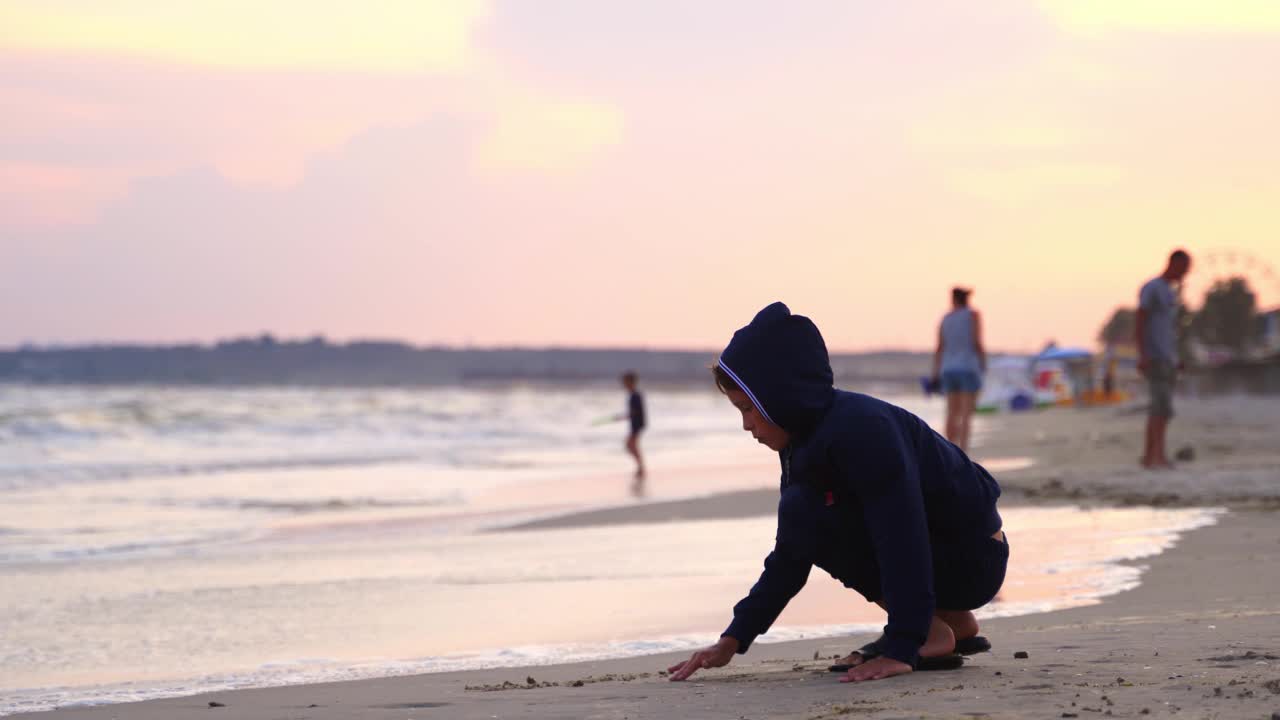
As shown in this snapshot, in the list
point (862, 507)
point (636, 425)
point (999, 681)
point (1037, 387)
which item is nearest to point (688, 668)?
point (862, 507)

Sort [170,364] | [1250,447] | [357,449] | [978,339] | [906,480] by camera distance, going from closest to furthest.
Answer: [906,480] → [978,339] → [1250,447] → [357,449] → [170,364]

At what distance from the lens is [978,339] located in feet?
39.7

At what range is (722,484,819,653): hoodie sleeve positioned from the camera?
3572mm

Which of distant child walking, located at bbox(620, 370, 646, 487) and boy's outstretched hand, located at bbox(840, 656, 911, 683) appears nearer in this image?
boy's outstretched hand, located at bbox(840, 656, 911, 683)

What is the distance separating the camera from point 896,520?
3.36 metres

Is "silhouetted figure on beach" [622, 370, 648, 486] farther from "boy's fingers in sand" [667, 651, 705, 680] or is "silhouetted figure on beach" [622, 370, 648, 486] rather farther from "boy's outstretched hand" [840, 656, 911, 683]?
"boy's outstretched hand" [840, 656, 911, 683]

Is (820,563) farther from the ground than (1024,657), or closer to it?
farther from the ground

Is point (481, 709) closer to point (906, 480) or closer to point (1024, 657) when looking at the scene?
point (906, 480)

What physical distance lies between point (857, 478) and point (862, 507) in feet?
0.38

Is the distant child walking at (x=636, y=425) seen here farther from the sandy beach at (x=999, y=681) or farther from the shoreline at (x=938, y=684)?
the shoreline at (x=938, y=684)

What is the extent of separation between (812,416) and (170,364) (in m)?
139

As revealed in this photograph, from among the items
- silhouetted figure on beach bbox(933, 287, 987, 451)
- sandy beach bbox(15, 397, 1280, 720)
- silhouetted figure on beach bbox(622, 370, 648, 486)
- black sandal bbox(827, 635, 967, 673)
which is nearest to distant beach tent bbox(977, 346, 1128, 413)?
silhouetted figure on beach bbox(622, 370, 648, 486)

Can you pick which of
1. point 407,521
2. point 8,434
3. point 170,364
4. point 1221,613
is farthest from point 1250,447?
point 170,364

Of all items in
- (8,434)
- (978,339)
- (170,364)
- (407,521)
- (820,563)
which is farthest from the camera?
(170,364)
